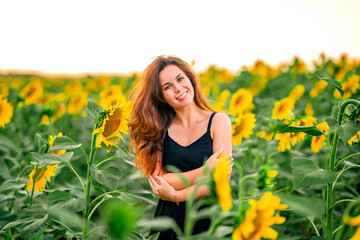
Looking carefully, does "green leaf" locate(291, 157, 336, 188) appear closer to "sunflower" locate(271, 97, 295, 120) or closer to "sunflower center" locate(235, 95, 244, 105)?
"sunflower" locate(271, 97, 295, 120)

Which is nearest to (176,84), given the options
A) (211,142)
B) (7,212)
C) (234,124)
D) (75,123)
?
(211,142)

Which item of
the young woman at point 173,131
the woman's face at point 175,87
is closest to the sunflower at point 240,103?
the young woman at point 173,131

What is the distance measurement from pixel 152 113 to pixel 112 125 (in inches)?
13.3

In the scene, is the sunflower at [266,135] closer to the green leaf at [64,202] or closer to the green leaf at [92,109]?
the green leaf at [92,109]

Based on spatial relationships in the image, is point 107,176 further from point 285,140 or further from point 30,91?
point 30,91

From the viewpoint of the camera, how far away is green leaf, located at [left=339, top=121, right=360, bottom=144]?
1.27 meters

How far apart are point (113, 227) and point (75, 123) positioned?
4.25 metres

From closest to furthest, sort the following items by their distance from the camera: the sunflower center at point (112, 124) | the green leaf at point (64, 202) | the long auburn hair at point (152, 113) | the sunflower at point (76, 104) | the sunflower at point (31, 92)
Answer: the green leaf at point (64, 202) → the sunflower center at point (112, 124) → the long auburn hair at point (152, 113) → the sunflower at point (31, 92) → the sunflower at point (76, 104)

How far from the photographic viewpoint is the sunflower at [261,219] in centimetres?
73

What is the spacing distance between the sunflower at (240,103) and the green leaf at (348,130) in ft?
4.94

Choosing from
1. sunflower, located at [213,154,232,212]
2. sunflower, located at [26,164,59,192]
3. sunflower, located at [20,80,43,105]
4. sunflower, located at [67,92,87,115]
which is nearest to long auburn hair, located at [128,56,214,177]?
sunflower, located at [26,164,59,192]

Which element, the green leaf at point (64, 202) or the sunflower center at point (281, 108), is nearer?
the green leaf at point (64, 202)

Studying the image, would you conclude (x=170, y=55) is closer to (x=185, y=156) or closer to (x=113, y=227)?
(x=185, y=156)

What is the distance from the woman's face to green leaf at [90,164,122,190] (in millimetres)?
453
